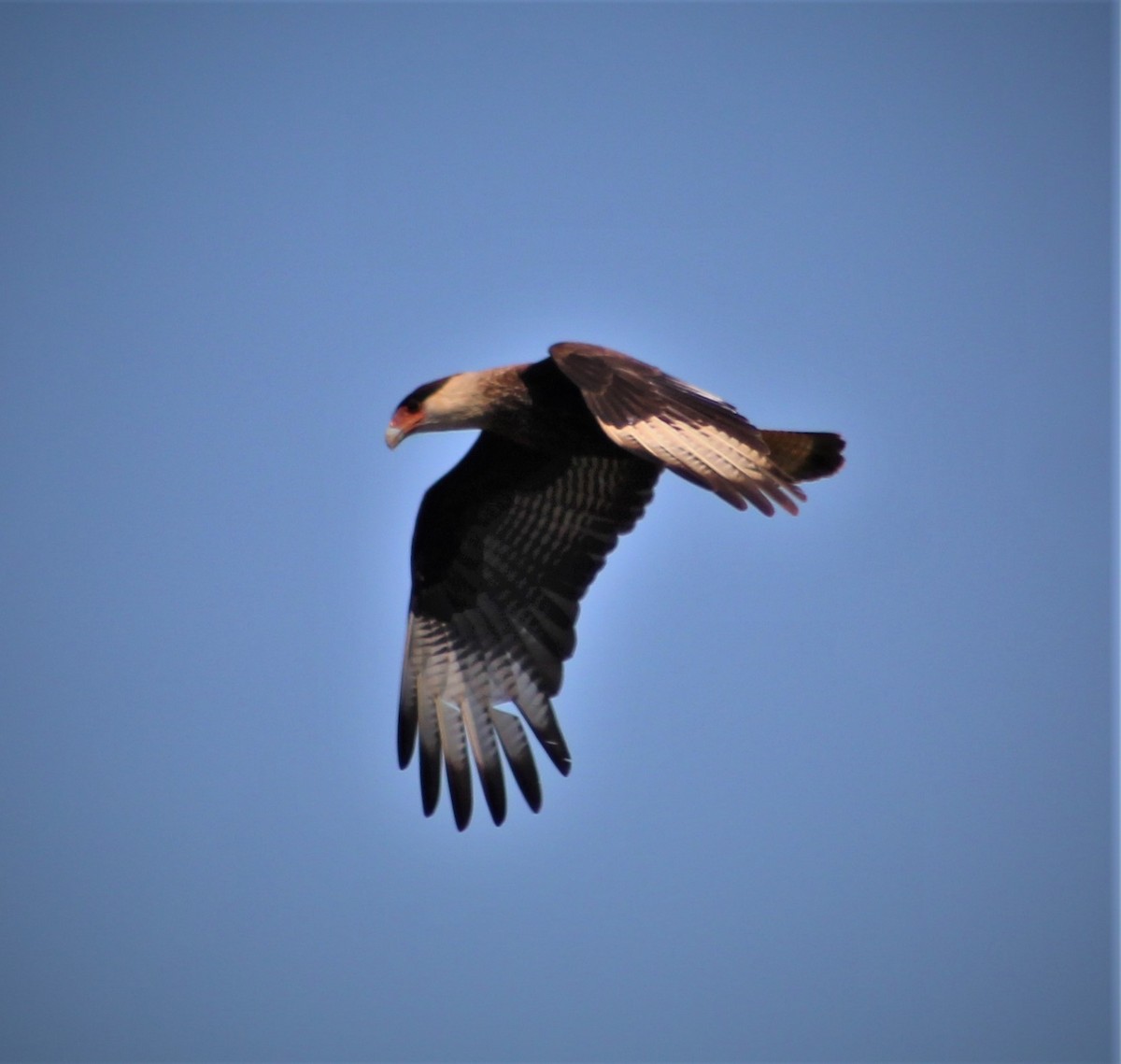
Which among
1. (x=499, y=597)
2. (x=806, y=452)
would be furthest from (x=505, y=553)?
(x=806, y=452)

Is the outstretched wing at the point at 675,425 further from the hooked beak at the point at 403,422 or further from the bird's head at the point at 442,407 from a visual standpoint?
the hooked beak at the point at 403,422

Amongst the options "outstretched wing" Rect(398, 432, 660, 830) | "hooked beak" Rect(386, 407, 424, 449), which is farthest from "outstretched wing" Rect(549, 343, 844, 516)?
"outstretched wing" Rect(398, 432, 660, 830)

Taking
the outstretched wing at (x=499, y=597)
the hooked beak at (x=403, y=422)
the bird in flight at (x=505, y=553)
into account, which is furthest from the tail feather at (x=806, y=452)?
the hooked beak at (x=403, y=422)

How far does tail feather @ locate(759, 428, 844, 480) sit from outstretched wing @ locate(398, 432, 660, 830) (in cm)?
64

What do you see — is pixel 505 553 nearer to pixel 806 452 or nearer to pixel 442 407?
pixel 442 407

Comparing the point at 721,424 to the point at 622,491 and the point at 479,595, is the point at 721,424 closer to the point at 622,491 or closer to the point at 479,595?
the point at 622,491

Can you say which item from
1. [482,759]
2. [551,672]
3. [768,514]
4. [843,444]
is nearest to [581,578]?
[551,672]

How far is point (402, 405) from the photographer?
20.5 ft

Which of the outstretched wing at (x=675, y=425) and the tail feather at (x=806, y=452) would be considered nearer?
the outstretched wing at (x=675, y=425)

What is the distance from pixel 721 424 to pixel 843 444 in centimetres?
114

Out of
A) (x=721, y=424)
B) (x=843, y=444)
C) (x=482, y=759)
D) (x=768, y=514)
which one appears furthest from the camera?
(x=482, y=759)

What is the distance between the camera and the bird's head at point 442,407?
6.21 meters

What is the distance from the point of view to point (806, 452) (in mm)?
6184

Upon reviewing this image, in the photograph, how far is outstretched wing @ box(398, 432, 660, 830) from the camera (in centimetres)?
662
